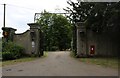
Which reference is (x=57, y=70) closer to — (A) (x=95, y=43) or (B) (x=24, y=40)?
(A) (x=95, y=43)

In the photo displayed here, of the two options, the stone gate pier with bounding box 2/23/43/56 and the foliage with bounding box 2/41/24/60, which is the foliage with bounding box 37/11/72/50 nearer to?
the stone gate pier with bounding box 2/23/43/56

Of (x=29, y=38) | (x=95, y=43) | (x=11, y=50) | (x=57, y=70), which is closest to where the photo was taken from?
(x=57, y=70)

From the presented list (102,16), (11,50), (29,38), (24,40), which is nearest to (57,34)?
(24,40)

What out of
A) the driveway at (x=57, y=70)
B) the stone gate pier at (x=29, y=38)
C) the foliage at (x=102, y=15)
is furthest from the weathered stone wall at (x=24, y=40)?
the driveway at (x=57, y=70)

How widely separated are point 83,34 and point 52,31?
34397 millimetres

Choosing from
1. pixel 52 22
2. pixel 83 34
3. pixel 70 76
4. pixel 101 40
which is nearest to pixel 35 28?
pixel 83 34

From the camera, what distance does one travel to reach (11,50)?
27.2 metres

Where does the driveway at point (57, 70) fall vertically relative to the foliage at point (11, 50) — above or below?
below

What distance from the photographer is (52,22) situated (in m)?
65.1

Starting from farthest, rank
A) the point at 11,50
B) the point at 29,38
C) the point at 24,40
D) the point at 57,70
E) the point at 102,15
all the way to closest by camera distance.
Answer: the point at 24,40 < the point at 29,38 < the point at 11,50 < the point at 102,15 < the point at 57,70

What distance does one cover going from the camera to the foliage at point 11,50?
25594 mm

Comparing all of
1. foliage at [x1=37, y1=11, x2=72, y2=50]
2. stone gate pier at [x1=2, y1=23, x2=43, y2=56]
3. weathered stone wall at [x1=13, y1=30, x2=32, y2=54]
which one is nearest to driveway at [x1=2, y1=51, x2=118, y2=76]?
stone gate pier at [x1=2, y1=23, x2=43, y2=56]

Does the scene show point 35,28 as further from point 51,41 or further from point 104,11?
point 51,41

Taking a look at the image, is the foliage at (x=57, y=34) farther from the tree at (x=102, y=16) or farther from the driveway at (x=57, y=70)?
the driveway at (x=57, y=70)
